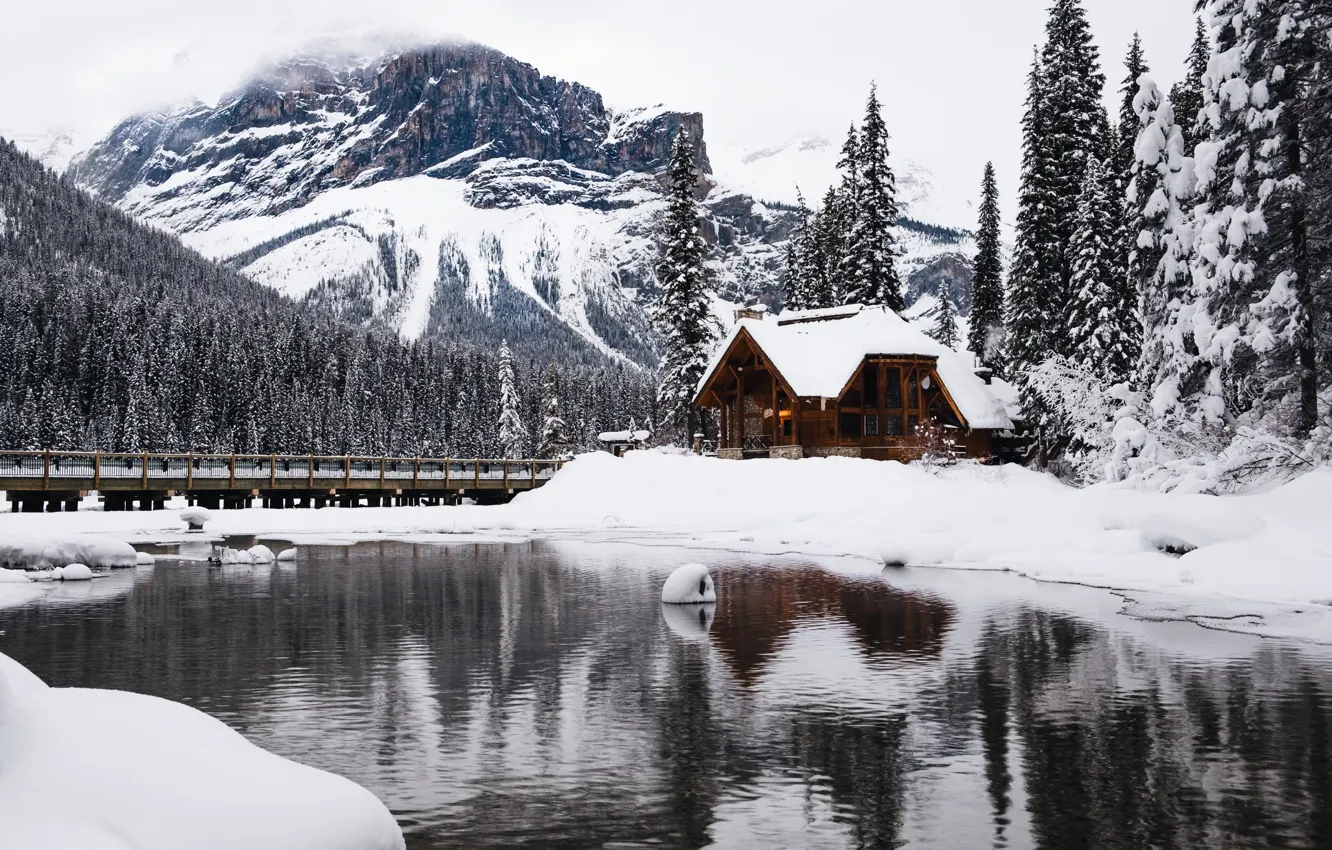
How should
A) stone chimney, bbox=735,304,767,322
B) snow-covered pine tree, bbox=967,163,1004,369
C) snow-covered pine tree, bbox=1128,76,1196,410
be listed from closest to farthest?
snow-covered pine tree, bbox=1128,76,1196,410 → stone chimney, bbox=735,304,767,322 → snow-covered pine tree, bbox=967,163,1004,369

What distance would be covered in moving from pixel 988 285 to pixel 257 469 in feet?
133

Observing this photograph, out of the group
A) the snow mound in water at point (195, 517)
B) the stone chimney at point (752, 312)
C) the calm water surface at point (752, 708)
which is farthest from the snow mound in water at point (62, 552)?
the stone chimney at point (752, 312)

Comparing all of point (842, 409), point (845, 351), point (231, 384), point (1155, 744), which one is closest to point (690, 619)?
point (1155, 744)

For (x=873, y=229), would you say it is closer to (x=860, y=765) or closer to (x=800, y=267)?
(x=800, y=267)

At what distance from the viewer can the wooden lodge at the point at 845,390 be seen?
168 feet

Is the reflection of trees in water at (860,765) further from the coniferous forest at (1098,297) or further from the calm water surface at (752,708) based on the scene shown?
the coniferous forest at (1098,297)

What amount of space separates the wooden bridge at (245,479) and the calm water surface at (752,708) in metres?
28.2

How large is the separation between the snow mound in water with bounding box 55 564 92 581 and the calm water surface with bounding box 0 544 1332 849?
4.26 metres

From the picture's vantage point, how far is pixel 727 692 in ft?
45.2

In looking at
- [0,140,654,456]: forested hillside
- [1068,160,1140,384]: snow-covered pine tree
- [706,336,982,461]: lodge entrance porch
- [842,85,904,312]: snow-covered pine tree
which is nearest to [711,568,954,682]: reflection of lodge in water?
[1068,160,1140,384]: snow-covered pine tree

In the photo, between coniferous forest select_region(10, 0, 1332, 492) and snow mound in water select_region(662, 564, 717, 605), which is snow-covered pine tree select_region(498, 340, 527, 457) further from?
snow mound in water select_region(662, 564, 717, 605)

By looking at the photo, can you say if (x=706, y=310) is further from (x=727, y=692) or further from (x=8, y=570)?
(x=727, y=692)

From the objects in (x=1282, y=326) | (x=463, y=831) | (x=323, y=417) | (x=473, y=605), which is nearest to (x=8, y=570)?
(x=473, y=605)

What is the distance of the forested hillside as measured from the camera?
334ft
